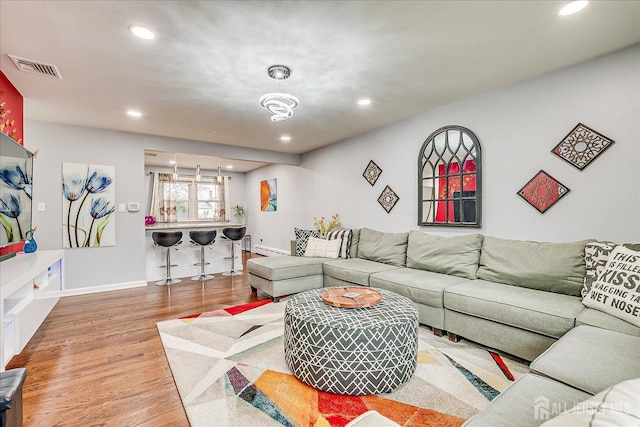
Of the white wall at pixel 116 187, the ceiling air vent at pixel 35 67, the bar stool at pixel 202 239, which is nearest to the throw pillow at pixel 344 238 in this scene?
the bar stool at pixel 202 239

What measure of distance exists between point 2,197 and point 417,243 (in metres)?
3.95

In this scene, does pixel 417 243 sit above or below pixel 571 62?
below

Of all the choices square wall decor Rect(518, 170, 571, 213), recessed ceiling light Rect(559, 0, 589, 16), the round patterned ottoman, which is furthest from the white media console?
square wall decor Rect(518, 170, 571, 213)

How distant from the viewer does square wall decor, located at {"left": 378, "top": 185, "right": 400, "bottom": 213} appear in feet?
14.7

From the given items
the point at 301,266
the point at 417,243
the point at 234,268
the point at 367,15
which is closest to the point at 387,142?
the point at 417,243

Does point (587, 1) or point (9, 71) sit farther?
point (9, 71)

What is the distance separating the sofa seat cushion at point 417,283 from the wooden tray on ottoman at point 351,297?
638 mm

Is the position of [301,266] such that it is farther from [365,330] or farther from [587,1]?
[587,1]

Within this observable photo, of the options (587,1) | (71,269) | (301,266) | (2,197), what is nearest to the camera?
(587,1)

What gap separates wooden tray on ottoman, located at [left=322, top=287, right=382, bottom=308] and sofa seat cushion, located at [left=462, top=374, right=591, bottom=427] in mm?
1064

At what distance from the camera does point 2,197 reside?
7.64ft

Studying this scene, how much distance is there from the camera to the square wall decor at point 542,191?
2857 millimetres

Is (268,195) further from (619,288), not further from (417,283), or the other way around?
(619,288)

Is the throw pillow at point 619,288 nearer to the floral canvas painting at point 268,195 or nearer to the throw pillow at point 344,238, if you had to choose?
the throw pillow at point 344,238
